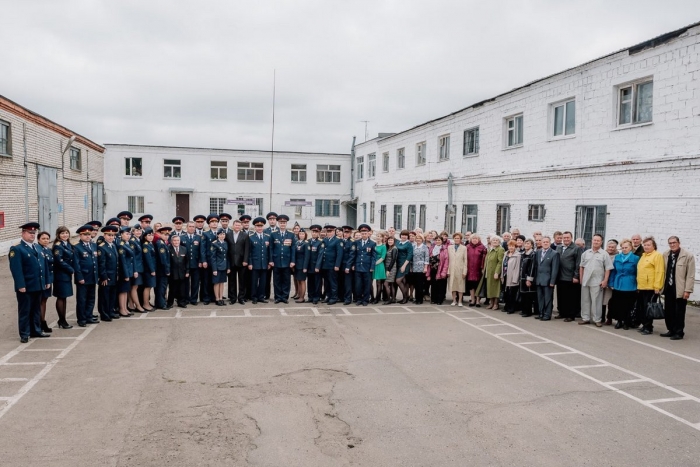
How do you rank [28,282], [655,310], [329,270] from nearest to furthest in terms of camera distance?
[28,282] < [655,310] < [329,270]

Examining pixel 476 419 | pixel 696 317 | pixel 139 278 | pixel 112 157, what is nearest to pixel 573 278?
pixel 696 317

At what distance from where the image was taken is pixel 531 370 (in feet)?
22.8

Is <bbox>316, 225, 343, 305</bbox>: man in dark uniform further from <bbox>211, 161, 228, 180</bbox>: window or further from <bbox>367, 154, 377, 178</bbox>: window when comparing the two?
<bbox>211, 161, 228, 180</bbox>: window

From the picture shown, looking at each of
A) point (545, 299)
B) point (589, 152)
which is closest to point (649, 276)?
point (545, 299)

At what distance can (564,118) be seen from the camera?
14719 mm

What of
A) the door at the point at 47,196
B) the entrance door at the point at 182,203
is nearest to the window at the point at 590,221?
the door at the point at 47,196

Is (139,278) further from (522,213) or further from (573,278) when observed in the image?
(522,213)

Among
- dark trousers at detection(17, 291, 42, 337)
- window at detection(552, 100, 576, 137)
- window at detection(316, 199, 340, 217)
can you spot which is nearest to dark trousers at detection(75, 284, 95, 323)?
dark trousers at detection(17, 291, 42, 337)

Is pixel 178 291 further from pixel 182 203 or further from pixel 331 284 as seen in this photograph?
pixel 182 203

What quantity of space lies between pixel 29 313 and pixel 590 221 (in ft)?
41.1

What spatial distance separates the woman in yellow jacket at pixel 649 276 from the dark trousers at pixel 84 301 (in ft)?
31.2

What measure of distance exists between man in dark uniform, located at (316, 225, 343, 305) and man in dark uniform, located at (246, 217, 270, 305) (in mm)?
1144

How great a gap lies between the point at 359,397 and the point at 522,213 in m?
11.9

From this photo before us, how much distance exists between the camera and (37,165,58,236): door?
21.8 metres
